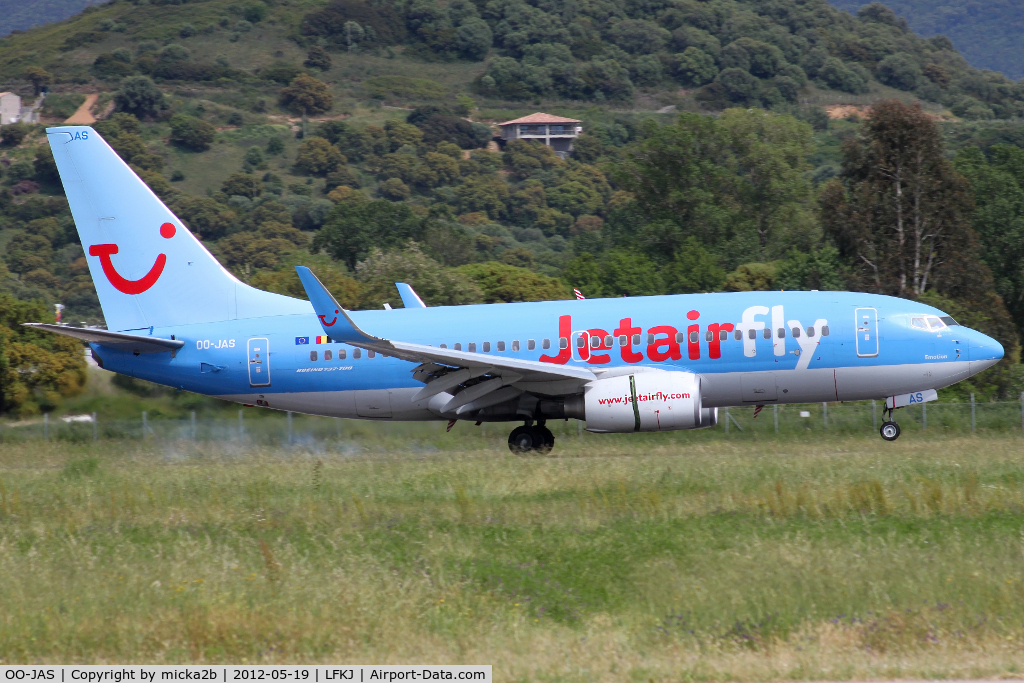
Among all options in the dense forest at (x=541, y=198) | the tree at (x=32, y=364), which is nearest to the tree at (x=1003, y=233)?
the dense forest at (x=541, y=198)

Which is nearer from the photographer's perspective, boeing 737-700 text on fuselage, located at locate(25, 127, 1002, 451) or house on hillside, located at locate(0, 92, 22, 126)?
boeing 737-700 text on fuselage, located at locate(25, 127, 1002, 451)

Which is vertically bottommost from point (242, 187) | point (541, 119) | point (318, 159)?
point (242, 187)

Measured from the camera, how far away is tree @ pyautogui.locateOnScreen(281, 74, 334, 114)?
18875 cm

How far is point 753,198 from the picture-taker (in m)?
80.4

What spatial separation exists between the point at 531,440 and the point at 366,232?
65.3 metres

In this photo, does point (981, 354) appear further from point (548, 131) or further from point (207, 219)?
point (548, 131)

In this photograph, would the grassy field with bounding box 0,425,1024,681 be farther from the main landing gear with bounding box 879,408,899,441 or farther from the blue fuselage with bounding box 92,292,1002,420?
the main landing gear with bounding box 879,408,899,441

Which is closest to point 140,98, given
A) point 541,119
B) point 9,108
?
point 9,108

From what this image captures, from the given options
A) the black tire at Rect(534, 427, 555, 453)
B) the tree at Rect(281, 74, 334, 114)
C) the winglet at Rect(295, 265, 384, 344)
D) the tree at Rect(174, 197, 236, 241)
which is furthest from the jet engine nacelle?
the tree at Rect(281, 74, 334, 114)

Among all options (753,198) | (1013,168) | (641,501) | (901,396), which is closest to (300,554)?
(641,501)

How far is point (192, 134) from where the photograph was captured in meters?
170

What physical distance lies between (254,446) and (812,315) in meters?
13.3

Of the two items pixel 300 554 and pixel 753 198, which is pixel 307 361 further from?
pixel 753 198

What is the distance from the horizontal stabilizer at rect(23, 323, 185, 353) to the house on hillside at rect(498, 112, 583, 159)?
159795 mm
